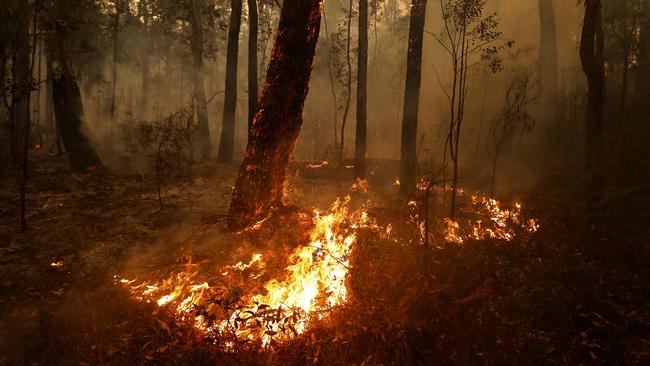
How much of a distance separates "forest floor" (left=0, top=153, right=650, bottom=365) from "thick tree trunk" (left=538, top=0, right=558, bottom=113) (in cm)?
1302

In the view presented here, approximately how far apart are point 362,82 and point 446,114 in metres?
15.6

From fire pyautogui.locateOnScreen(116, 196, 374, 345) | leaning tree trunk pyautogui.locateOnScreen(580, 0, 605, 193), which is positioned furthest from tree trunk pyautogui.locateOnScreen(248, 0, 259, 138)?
leaning tree trunk pyautogui.locateOnScreen(580, 0, 605, 193)

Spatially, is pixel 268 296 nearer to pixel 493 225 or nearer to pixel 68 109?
pixel 493 225

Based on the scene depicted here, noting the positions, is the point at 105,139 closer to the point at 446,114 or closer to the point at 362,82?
the point at 362,82

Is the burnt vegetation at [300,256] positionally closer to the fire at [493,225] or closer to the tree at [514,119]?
the fire at [493,225]

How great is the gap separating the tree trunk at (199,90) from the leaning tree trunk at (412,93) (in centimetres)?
1026

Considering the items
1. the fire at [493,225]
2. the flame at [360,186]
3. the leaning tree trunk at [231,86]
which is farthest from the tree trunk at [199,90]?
the fire at [493,225]

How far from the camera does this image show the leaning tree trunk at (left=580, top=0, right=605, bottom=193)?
9.30 metres

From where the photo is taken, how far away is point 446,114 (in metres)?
27.1

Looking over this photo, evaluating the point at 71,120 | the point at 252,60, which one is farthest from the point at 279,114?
the point at 71,120

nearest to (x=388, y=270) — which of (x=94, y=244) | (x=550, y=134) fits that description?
(x=94, y=244)

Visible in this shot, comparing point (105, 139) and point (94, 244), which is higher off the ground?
point (105, 139)

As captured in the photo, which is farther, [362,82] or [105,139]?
[105,139]

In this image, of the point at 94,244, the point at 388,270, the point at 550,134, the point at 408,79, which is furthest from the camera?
the point at 550,134
